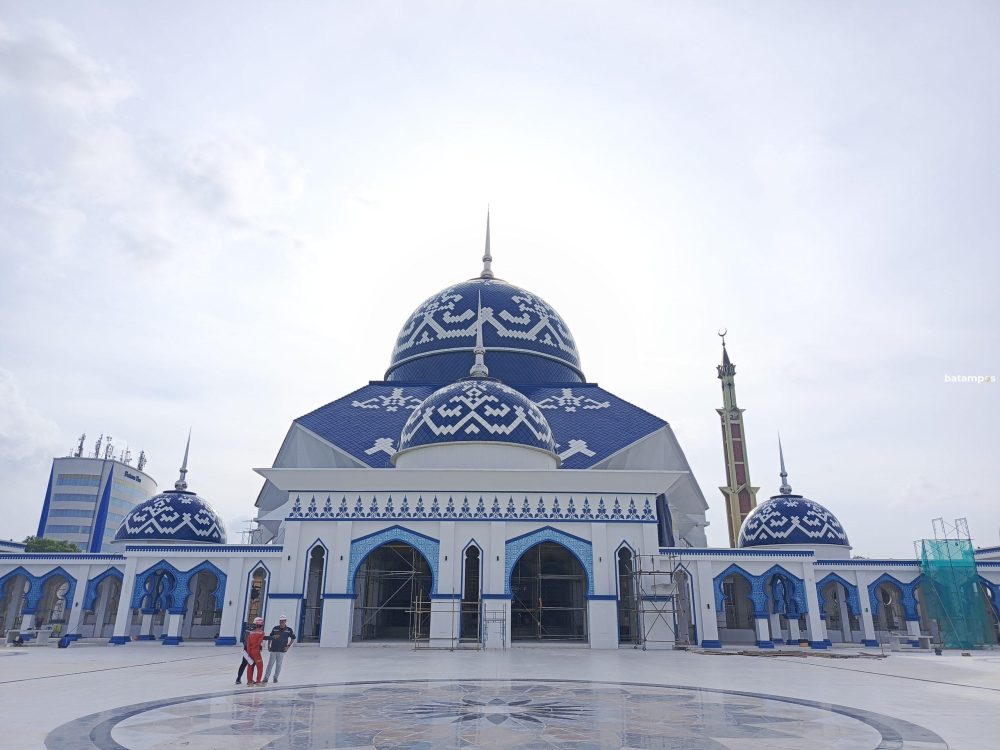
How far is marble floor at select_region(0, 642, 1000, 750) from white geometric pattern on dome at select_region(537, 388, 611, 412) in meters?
12.7

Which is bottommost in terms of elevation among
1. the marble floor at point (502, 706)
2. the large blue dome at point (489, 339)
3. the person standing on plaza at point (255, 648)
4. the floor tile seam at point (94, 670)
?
the floor tile seam at point (94, 670)

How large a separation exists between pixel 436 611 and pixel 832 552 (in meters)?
15.6

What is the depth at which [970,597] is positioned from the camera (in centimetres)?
2069

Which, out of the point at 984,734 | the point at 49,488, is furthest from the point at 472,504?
the point at 49,488

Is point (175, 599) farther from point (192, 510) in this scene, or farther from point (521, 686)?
point (521, 686)

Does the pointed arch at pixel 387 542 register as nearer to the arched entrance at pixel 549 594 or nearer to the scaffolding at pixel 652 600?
the arched entrance at pixel 549 594

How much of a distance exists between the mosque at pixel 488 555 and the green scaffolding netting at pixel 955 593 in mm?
66

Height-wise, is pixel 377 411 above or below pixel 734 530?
above

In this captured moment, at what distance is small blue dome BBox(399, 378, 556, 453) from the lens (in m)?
18.9

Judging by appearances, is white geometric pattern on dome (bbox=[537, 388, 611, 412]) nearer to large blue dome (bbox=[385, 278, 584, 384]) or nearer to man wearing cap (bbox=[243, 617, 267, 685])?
large blue dome (bbox=[385, 278, 584, 384])

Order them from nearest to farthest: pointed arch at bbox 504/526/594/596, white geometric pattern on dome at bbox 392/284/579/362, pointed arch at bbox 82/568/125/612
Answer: pointed arch at bbox 504/526/594/596 < pointed arch at bbox 82/568/125/612 < white geometric pattern on dome at bbox 392/284/579/362

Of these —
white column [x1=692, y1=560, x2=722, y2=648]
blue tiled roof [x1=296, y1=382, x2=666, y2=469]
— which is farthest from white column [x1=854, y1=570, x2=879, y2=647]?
blue tiled roof [x1=296, y1=382, x2=666, y2=469]

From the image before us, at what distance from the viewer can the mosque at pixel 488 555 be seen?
57.2 ft

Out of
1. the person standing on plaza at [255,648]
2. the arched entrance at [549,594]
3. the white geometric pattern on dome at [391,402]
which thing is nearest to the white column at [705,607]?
the arched entrance at [549,594]
